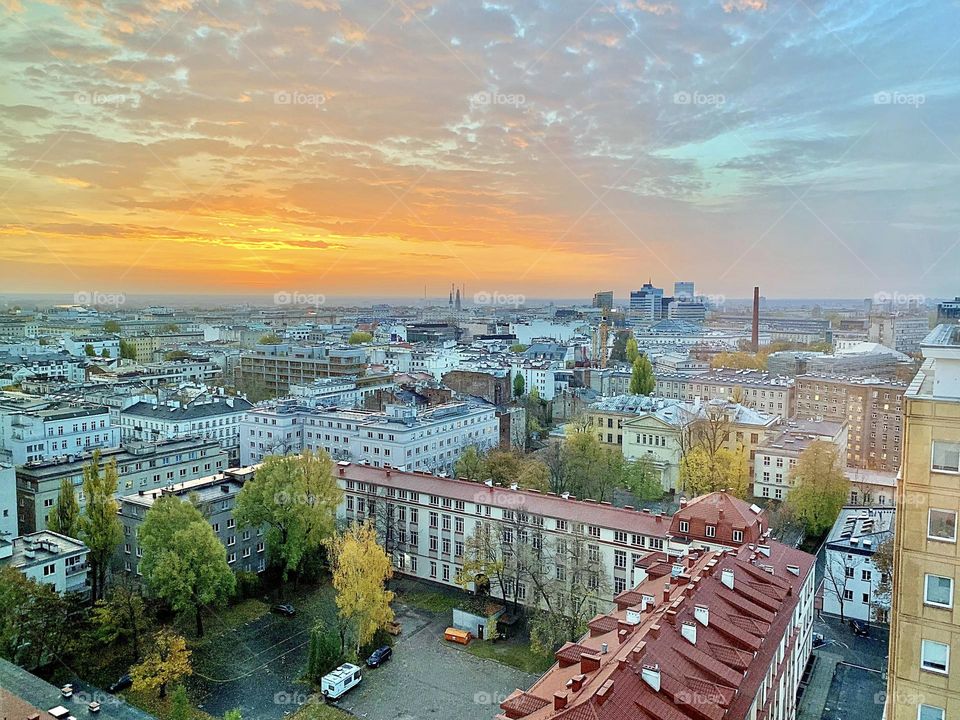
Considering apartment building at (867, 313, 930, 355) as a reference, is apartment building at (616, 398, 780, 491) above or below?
below

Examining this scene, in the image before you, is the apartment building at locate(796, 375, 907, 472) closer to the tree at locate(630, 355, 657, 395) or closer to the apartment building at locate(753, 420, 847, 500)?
the apartment building at locate(753, 420, 847, 500)

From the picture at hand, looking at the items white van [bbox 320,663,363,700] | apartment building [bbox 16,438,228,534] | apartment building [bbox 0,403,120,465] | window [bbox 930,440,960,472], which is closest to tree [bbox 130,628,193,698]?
white van [bbox 320,663,363,700]

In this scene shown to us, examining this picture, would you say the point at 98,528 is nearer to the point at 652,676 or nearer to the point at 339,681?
the point at 339,681

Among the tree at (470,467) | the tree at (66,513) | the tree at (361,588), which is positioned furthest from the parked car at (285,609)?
the tree at (470,467)

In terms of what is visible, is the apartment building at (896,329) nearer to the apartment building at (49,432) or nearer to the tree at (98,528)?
the tree at (98,528)

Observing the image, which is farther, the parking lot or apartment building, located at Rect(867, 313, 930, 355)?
apartment building, located at Rect(867, 313, 930, 355)

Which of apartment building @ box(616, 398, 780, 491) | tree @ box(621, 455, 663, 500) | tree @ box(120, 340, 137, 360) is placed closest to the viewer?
tree @ box(621, 455, 663, 500)
